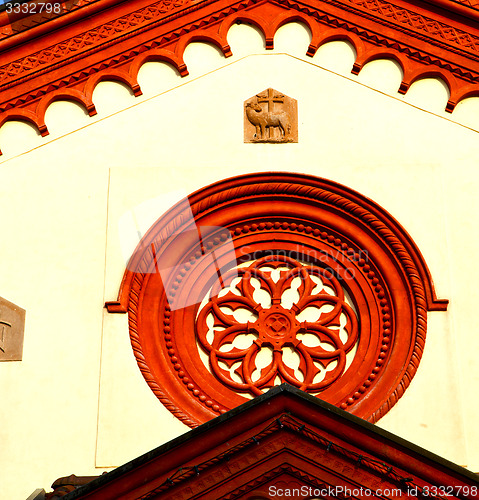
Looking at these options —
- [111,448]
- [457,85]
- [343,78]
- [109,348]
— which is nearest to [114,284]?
[109,348]

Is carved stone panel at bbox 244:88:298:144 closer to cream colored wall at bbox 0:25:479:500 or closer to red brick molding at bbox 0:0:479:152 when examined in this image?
cream colored wall at bbox 0:25:479:500

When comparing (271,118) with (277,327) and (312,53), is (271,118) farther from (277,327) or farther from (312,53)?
(277,327)

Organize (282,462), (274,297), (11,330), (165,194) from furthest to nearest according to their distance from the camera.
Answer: (165,194), (274,297), (11,330), (282,462)

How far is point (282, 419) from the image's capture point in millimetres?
7906

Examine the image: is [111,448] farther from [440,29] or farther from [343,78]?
[440,29]

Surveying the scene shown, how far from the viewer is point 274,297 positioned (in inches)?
413

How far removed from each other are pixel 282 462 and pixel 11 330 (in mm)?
3490

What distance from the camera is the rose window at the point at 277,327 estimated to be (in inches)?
403

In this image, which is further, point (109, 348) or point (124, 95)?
point (124, 95)

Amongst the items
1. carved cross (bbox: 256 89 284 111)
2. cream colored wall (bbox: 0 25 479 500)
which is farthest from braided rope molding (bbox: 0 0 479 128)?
carved cross (bbox: 256 89 284 111)

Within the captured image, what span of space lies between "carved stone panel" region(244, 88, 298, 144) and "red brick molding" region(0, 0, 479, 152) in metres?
0.65

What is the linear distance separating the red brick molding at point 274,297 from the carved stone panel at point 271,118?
488 millimetres

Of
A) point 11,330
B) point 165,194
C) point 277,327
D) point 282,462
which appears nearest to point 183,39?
point 165,194

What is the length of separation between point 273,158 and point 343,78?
4.12 ft
